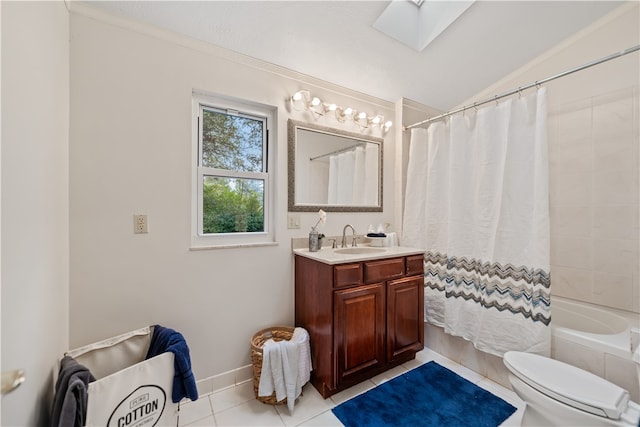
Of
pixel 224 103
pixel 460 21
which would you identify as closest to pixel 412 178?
pixel 460 21

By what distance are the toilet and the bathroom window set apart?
1.71 m

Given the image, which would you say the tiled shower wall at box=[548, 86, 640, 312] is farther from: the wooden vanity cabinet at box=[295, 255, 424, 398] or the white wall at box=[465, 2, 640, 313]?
the wooden vanity cabinet at box=[295, 255, 424, 398]

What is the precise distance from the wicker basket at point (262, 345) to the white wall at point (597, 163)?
7.64 feet

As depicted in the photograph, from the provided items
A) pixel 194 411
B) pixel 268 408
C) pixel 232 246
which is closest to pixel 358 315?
pixel 268 408

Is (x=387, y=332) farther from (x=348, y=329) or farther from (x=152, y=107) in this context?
(x=152, y=107)

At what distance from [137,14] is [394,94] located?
6.55 feet

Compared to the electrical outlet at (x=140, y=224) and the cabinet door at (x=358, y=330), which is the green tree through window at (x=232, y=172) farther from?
the cabinet door at (x=358, y=330)

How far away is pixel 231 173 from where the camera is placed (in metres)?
1.81

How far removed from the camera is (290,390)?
5.03ft

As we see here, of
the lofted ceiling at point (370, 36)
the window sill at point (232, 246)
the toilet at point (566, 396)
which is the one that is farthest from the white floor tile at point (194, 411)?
the lofted ceiling at point (370, 36)

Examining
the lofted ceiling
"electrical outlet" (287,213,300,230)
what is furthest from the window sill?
the lofted ceiling

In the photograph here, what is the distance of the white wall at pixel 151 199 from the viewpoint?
4.45ft

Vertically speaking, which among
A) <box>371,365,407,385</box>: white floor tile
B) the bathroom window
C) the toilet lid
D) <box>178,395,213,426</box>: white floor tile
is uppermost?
the bathroom window

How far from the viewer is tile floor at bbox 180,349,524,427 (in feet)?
4.78
